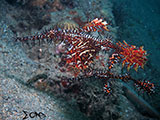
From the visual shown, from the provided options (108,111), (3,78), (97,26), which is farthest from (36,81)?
(97,26)

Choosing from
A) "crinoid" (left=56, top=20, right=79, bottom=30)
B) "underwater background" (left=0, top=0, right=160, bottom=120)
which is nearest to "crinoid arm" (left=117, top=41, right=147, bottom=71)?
"underwater background" (left=0, top=0, right=160, bottom=120)

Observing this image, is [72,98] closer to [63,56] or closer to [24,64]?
[63,56]

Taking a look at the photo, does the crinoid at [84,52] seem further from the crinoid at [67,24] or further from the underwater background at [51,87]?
the crinoid at [67,24]

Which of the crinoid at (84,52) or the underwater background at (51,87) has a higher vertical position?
the crinoid at (84,52)

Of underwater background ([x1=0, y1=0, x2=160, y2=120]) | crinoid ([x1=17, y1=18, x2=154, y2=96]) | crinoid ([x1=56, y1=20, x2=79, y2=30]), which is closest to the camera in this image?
underwater background ([x1=0, y1=0, x2=160, y2=120])

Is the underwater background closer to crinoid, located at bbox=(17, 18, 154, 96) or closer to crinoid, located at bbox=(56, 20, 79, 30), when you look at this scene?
crinoid, located at bbox=(56, 20, 79, 30)

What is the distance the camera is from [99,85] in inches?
138

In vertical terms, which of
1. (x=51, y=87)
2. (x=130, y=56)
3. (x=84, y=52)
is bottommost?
(x=51, y=87)

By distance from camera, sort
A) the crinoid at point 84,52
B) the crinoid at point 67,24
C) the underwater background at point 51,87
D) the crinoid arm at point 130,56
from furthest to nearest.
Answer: the crinoid at point 67,24 → the crinoid arm at point 130,56 → the crinoid at point 84,52 → the underwater background at point 51,87

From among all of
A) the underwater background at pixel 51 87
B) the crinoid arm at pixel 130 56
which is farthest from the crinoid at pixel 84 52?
the underwater background at pixel 51 87

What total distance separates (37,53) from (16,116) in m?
3.14

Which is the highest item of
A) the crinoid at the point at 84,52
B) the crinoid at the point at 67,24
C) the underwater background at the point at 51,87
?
the crinoid at the point at 67,24

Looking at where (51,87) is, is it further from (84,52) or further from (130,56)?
(130,56)

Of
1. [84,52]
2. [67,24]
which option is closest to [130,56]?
[84,52]
